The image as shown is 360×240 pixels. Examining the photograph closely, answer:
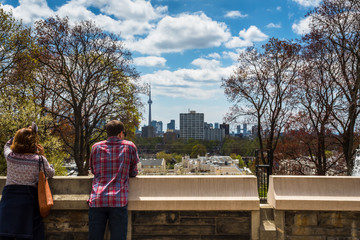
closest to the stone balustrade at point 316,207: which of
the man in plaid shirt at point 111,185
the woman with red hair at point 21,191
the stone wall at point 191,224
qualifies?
the stone wall at point 191,224

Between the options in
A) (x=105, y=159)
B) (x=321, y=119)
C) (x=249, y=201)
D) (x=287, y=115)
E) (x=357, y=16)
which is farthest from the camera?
(x=287, y=115)

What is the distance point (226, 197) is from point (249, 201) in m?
0.32

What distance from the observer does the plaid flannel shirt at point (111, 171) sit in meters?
3.55

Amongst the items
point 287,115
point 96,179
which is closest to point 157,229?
point 96,179

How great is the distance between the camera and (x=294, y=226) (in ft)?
13.8

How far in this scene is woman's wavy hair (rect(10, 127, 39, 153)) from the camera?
11.7 feet

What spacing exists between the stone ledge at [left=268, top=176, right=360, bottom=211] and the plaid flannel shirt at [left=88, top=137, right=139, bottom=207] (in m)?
2.09

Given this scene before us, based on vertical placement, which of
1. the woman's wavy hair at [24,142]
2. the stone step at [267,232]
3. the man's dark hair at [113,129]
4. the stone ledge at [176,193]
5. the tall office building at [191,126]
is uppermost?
the tall office building at [191,126]

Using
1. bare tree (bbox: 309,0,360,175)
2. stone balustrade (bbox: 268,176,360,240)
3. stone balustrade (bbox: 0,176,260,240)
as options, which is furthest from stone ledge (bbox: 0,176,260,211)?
bare tree (bbox: 309,0,360,175)

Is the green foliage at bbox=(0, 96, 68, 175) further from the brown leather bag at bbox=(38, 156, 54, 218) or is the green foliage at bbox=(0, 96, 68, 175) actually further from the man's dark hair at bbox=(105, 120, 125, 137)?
the man's dark hair at bbox=(105, 120, 125, 137)

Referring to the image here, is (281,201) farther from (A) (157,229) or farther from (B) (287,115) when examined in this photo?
(B) (287,115)

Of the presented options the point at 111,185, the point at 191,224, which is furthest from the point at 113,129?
the point at 191,224

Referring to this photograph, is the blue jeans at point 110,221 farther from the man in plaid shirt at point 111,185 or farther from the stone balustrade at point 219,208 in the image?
the stone balustrade at point 219,208

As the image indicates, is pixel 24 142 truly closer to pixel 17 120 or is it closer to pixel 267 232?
pixel 267 232
